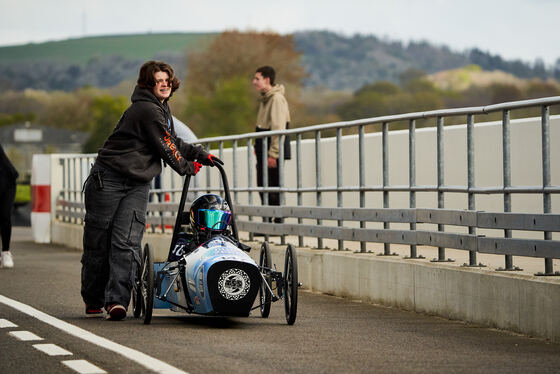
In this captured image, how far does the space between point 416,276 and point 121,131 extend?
2788mm

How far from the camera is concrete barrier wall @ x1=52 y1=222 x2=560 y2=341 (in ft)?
29.9

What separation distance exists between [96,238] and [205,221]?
40.3 inches

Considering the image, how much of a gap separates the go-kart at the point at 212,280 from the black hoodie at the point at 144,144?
34 centimetres

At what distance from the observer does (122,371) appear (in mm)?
7227

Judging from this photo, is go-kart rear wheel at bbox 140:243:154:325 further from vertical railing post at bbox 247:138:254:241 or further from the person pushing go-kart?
vertical railing post at bbox 247:138:254:241

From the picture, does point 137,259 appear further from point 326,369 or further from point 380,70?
point 380,70

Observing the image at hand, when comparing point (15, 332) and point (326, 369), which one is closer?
point (326, 369)

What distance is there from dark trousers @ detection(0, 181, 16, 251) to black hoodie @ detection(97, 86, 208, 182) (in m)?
7.06

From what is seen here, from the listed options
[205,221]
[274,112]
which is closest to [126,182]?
[205,221]

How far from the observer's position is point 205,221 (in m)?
10.1

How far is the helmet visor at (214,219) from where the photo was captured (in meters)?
10.1

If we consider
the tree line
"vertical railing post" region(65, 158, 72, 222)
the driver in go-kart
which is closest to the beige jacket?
→ the driver in go-kart

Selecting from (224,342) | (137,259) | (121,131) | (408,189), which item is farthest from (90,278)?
(408,189)

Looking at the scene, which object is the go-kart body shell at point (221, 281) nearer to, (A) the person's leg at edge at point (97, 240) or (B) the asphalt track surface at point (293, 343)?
(B) the asphalt track surface at point (293, 343)
